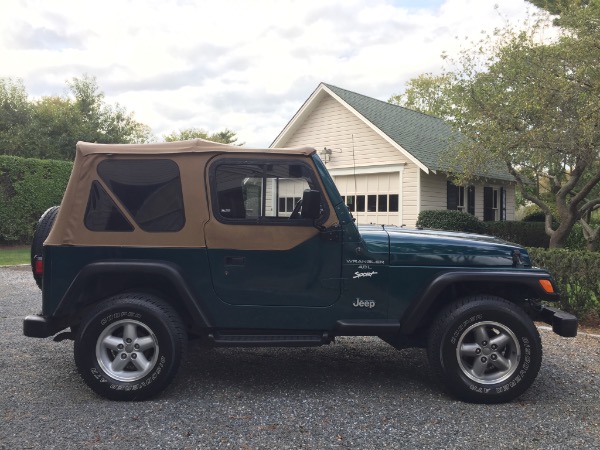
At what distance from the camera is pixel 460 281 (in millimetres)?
3982

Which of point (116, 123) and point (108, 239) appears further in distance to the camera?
point (116, 123)

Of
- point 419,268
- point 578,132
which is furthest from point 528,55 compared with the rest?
point 419,268

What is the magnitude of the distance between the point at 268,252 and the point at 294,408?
1240 millimetres

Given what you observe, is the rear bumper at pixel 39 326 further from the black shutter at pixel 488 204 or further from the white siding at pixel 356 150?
the black shutter at pixel 488 204

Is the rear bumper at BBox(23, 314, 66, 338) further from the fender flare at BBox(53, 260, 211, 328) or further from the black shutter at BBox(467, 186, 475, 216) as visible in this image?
the black shutter at BBox(467, 186, 475, 216)

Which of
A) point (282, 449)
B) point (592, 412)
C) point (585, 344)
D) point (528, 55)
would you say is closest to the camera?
point (282, 449)

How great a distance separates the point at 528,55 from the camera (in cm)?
1055

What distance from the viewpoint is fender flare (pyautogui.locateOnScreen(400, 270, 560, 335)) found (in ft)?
12.9

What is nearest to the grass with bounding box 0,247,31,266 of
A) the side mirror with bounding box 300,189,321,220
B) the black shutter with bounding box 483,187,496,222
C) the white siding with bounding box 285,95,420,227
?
the white siding with bounding box 285,95,420,227

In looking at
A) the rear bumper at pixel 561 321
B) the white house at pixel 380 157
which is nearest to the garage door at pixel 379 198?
the white house at pixel 380 157

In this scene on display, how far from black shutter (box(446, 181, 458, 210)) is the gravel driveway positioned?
41.5ft

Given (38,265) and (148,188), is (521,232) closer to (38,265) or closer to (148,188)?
(148,188)

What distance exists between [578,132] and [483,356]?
24.9ft

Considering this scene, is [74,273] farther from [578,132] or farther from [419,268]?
[578,132]
